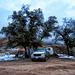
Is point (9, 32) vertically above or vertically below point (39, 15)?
below

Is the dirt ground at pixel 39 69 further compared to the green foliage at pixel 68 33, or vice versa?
the green foliage at pixel 68 33

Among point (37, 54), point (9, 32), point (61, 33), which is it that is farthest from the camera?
point (61, 33)

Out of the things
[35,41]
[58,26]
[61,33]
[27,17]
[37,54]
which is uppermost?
[27,17]

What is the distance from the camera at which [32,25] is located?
17.1m

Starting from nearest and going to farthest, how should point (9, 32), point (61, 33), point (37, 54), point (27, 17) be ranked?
point (37, 54) < point (9, 32) < point (27, 17) < point (61, 33)

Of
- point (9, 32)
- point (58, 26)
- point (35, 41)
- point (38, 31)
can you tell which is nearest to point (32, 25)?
point (38, 31)

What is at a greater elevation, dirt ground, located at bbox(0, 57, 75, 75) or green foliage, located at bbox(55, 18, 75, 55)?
green foliage, located at bbox(55, 18, 75, 55)

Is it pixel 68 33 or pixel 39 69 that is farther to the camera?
pixel 68 33

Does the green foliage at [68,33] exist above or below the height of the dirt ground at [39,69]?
above

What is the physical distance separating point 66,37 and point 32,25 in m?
6.17

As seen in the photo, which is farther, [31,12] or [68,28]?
[68,28]

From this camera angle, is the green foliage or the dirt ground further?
the green foliage

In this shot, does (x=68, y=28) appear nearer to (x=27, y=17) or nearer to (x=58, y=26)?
(x=58, y=26)

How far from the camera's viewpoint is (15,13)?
1736 centimetres
